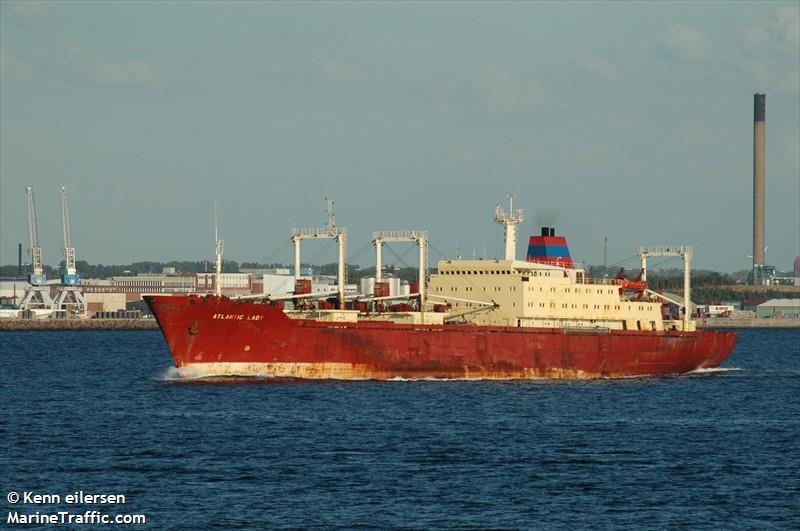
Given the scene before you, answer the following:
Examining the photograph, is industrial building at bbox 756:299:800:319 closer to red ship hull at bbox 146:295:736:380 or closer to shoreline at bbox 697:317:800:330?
shoreline at bbox 697:317:800:330

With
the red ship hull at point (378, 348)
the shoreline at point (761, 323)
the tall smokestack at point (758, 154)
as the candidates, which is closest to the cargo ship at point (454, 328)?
the red ship hull at point (378, 348)

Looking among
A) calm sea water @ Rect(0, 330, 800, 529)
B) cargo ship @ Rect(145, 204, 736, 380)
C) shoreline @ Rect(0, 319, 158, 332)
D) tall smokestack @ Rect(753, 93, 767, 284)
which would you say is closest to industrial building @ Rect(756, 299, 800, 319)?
tall smokestack @ Rect(753, 93, 767, 284)

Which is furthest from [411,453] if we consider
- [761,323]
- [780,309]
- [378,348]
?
[780,309]

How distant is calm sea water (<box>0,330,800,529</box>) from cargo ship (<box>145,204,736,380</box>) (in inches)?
55.3

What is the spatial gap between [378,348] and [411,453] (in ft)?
65.4

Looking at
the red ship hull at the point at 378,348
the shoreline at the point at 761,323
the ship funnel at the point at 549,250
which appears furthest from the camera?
the shoreline at the point at 761,323

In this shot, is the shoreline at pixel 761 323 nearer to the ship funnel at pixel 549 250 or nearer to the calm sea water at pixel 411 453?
the ship funnel at pixel 549 250

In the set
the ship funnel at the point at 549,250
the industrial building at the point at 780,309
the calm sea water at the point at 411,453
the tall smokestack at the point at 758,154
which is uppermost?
the tall smokestack at the point at 758,154

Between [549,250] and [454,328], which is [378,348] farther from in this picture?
[549,250]

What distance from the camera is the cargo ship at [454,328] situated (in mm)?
52781

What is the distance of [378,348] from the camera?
55.5m

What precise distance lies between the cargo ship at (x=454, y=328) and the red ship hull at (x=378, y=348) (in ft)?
Answer: 0.16

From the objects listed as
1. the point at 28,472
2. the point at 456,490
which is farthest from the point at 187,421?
the point at 456,490

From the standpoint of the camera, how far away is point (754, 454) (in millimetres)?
36688
